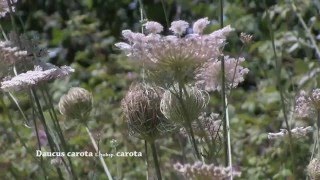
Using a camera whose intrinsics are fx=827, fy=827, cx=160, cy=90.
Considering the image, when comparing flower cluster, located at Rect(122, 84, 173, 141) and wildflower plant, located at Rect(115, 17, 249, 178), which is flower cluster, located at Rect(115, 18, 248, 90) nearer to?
wildflower plant, located at Rect(115, 17, 249, 178)

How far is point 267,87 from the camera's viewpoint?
2.74 meters

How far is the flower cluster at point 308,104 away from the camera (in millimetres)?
1091

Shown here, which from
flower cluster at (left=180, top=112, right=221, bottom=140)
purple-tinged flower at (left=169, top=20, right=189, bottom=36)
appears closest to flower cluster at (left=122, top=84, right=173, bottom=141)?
flower cluster at (left=180, top=112, right=221, bottom=140)

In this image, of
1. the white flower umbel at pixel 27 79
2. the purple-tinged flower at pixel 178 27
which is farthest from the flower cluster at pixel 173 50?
the white flower umbel at pixel 27 79

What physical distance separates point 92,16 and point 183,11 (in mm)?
490

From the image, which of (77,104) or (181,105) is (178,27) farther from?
(77,104)

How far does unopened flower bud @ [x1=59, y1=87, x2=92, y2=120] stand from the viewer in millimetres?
1345

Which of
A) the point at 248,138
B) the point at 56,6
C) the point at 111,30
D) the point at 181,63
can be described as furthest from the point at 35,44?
the point at 56,6

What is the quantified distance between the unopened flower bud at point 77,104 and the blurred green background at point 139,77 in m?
0.10

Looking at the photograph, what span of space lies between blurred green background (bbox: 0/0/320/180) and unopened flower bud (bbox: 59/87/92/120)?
10 centimetres

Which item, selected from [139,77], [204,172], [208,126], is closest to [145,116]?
[208,126]

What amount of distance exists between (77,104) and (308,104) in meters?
0.41

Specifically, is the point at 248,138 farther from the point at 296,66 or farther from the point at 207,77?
the point at 207,77

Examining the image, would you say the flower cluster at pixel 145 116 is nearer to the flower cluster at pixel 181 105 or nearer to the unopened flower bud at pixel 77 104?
the flower cluster at pixel 181 105
